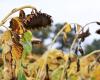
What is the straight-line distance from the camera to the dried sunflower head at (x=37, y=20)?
5.54 ft

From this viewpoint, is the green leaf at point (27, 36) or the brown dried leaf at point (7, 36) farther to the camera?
the green leaf at point (27, 36)

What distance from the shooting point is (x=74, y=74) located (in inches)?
95.0

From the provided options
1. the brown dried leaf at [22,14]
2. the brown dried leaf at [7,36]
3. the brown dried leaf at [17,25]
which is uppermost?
the brown dried leaf at [22,14]

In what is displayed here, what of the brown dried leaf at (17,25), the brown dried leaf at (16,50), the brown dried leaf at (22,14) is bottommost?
the brown dried leaf at (16,50)

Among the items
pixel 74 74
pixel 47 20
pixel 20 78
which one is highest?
pixel 47 20

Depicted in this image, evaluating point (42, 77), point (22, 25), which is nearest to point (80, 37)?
point (42, 77)

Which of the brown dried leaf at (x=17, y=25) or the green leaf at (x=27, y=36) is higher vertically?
the brown dried leaf at (x=17, y=25)

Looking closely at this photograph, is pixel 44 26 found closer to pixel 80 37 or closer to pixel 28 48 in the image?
pixel 28 48

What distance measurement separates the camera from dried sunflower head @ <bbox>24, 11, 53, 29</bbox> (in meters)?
1.69

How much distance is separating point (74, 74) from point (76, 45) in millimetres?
249

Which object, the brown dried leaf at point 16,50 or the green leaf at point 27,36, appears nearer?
the brown dried leaf at point 16,50

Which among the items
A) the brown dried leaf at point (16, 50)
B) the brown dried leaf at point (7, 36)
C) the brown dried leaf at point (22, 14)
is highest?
the brown dried leaf at point (22, 14)

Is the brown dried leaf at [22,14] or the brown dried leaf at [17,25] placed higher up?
the brown dried leaf at [22,14]

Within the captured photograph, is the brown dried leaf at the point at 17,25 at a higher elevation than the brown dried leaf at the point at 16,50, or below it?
higher
